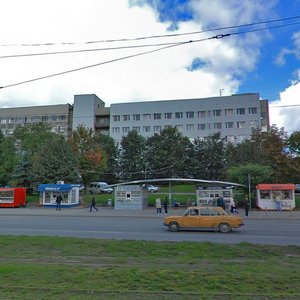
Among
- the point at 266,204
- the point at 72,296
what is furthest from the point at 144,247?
the point at 266,204

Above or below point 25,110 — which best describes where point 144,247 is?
below

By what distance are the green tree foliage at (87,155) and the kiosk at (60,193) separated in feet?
45.3

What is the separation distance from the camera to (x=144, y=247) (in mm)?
12023

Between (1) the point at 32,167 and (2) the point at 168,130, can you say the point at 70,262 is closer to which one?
(1) the point at 32,167

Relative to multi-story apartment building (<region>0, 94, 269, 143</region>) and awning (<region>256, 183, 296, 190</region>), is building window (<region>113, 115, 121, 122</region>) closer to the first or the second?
multi-story apartment building (<region>0, 94, 269, 143</region>)

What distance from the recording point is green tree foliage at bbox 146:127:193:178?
6662 centimetres

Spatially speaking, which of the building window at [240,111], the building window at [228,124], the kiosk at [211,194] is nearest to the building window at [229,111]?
the building window at [240,111]

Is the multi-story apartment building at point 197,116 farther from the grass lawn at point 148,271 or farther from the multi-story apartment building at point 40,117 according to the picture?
the grass lawn at point 148,271

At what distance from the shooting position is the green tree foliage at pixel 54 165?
152ft

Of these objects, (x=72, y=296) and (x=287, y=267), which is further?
(x=287, y=267)

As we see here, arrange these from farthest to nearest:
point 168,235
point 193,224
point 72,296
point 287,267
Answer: point 193,224
point 168,235
point 287,267
point 72,296

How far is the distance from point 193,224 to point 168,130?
54321 millimetres

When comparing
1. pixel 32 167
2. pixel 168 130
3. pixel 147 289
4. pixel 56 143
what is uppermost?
pixel 168 130

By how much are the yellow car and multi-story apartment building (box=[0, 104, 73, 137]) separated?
3459 inches
